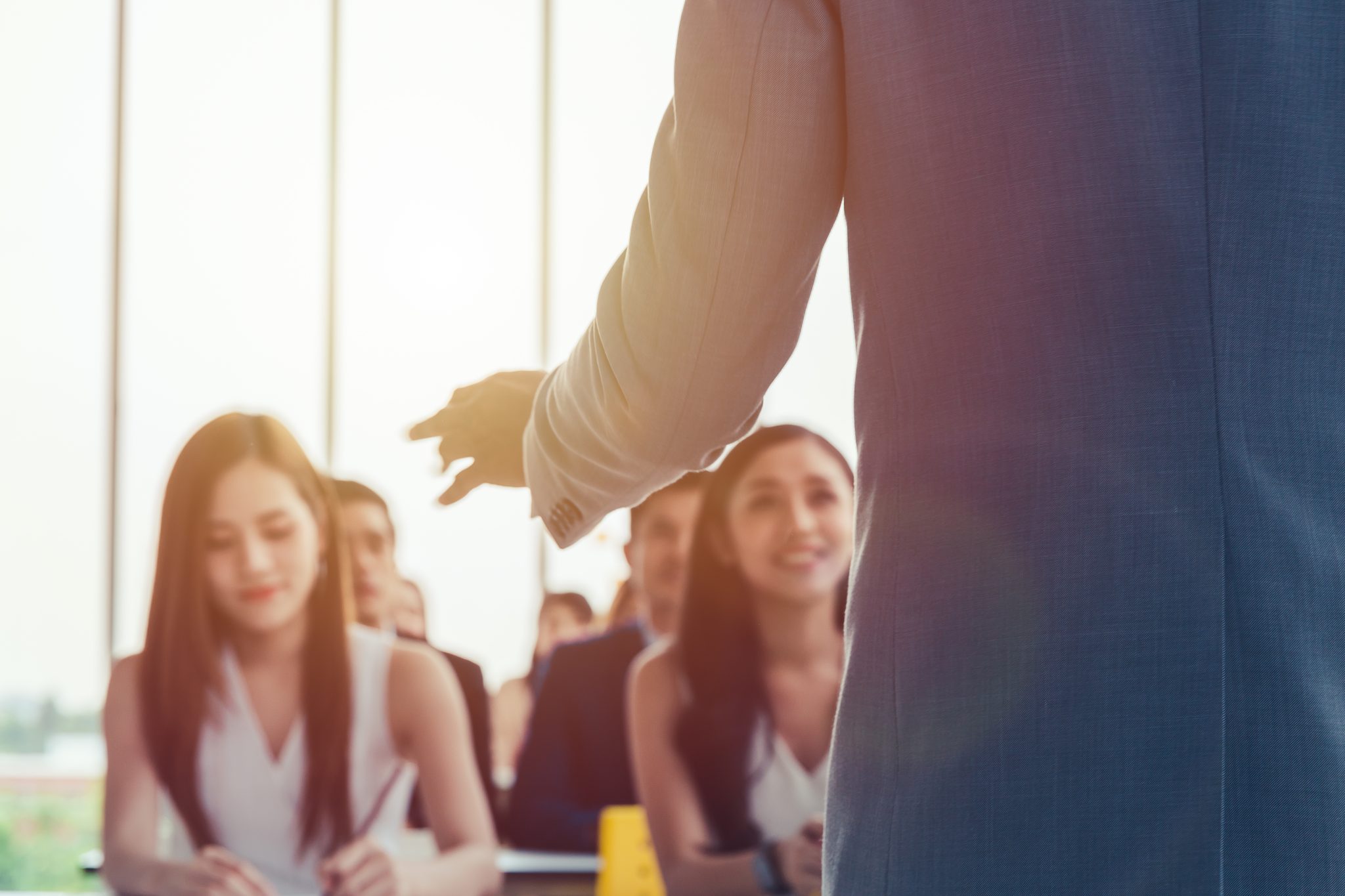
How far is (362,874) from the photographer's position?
269 cm

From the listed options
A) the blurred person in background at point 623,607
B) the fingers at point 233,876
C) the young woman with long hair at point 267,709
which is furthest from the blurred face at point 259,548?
the blurred person in background at point 623,607

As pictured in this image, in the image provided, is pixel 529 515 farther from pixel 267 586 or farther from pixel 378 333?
pixel 378 333

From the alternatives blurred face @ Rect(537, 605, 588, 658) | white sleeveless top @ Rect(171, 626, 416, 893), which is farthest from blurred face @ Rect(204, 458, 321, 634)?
blurred face @ Rect(537, 605, 588, 658)

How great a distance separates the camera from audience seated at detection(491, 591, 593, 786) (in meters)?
5.37

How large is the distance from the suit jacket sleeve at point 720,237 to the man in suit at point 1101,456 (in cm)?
2

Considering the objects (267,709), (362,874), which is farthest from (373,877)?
(267,709)

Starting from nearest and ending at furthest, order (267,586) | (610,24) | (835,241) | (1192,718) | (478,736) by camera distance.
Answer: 1. (1192,718)
2. (835,241)
3. (267,586)
4. (478,736)
5. (610,24)

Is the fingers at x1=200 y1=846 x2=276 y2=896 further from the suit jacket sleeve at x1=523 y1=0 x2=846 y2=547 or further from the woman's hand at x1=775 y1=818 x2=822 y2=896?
the suit jacket sleeve at x1=523 y1=0 x2=846 y2=547

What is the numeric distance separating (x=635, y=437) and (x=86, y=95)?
636 centimetres

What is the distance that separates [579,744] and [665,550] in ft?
2.30

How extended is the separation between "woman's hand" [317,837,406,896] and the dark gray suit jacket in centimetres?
215

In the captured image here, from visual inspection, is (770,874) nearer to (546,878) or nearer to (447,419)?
(546,878)

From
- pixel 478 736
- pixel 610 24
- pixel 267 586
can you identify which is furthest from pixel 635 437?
pixel 610 24

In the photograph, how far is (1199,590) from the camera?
0.70 metres
